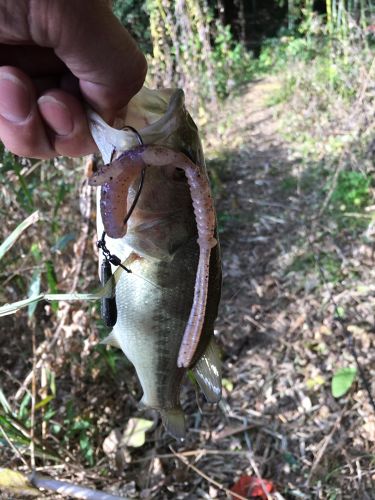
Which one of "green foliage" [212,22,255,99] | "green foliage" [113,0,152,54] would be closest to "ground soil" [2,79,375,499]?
"green foliage" [113,0,152,54]

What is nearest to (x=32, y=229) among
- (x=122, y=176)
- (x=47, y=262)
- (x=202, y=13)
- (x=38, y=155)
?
(x=47, y=262)

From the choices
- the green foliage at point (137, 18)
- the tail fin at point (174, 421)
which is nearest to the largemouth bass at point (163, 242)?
the tail fin at point (174, 421)

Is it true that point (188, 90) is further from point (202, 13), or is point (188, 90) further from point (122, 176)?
point (122, 176)

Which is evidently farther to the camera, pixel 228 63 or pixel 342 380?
pixel 228 63

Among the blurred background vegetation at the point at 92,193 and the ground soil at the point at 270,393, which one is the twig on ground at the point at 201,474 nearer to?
the ground soil at the point at 270,393

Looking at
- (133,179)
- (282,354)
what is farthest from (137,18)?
(133,179)

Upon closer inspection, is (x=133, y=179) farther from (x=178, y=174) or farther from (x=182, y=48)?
(x=182, y=48)
